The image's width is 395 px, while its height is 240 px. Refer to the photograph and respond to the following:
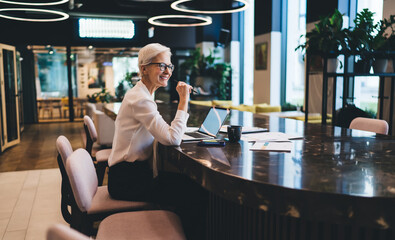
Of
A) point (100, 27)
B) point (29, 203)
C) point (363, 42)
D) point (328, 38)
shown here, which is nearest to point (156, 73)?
point (29, 203)

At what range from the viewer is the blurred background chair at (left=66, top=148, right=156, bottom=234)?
162 cm

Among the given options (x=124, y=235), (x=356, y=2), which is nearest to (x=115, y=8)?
(x=356, y=2)

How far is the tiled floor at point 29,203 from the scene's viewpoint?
10.0 feet

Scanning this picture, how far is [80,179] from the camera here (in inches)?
64.4

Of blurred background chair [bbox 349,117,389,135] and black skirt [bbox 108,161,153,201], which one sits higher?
blurred background chair [bbox 349,117,389,135]

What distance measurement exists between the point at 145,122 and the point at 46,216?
6.65 feet

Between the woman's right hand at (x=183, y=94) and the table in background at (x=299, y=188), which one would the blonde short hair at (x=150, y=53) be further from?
the table in background at (x=299, y=188)

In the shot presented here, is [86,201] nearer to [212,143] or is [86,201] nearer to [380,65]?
[212,143]

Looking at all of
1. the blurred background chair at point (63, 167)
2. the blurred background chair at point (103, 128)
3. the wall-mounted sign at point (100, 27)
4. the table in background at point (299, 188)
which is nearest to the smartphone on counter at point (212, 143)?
the table in background at point (299, 188)

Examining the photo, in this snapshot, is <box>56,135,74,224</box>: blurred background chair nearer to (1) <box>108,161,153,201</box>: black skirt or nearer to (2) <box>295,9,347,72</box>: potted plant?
(1) <box>108,161,153,201</box>: black skirt

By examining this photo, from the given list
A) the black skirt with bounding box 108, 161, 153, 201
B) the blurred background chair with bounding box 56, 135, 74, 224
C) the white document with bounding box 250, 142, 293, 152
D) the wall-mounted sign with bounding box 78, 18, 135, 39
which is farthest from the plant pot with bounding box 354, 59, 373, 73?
the wall-mounted sign with bounding box 78, 18, 135, 39

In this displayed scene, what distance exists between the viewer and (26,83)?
11164 mm

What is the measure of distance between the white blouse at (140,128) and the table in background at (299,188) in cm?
11

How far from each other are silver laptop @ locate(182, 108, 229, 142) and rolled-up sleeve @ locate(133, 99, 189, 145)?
0.72 ft
